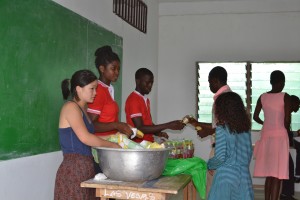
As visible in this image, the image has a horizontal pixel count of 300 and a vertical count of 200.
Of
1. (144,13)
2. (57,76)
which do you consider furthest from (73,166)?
(144,13)

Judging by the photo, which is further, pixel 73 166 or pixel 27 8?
pixel 27 8

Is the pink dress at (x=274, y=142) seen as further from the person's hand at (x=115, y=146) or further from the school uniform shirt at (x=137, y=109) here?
the person's hand at (x=115, y=146)

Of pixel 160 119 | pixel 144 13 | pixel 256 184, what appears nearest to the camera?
pixel 144 13

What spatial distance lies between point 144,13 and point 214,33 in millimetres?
1327

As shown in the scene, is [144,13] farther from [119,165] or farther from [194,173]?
[119,165]

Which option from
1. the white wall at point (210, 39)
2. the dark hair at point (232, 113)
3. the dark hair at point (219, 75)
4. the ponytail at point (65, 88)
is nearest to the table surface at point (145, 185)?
the dark hair at point (232, 113)

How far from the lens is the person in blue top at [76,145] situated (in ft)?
6.93

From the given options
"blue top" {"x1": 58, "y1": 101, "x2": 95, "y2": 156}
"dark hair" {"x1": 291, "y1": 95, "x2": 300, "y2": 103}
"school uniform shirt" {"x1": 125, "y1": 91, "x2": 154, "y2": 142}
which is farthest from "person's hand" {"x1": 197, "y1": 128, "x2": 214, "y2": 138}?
"dark hair" {"x1": 291, "y1": 95, "x2": 300, "y2": 103}

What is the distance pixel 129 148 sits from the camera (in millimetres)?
2115

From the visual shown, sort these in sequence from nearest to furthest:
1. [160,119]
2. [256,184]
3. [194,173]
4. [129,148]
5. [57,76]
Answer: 1. [129,148]
2. [194,173]
3. [57,76]
4. [256,184]
5. [160,119]

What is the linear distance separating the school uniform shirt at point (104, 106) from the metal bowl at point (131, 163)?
1.80ft

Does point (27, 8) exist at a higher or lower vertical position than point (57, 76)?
higher

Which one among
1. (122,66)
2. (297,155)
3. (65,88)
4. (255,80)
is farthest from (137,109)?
(255,80)

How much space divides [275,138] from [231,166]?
1.70 meters
